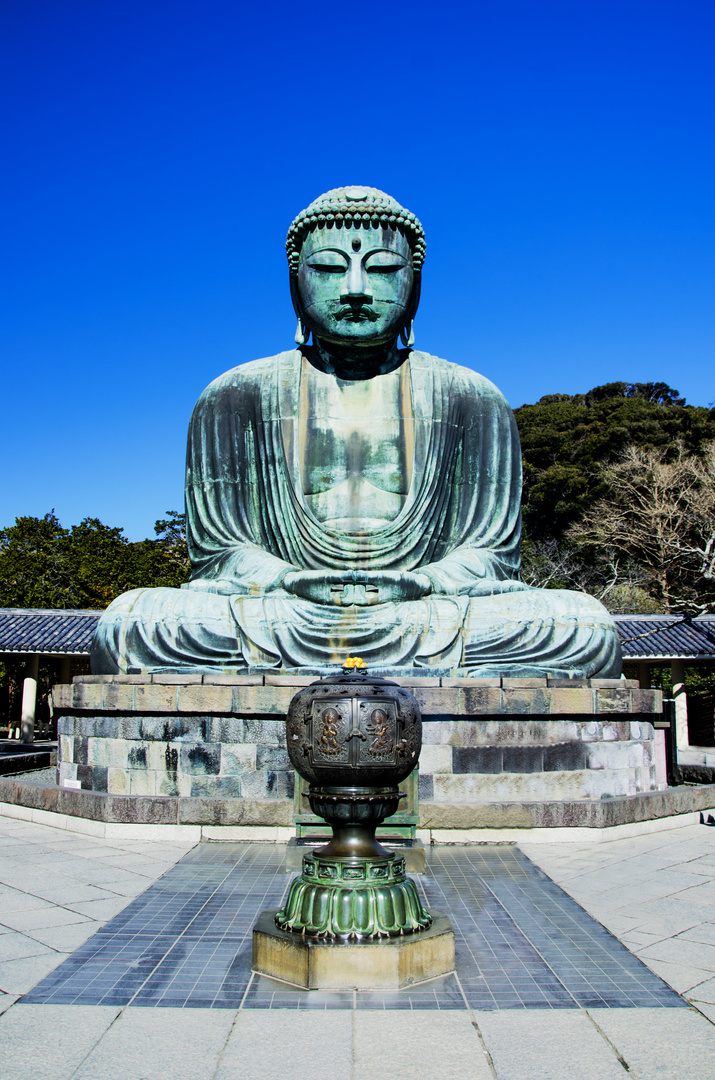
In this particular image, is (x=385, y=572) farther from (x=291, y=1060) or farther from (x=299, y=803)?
(x=291, y=1060)

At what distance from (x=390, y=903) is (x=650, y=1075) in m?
1.04

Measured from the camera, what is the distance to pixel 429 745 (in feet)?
19.7

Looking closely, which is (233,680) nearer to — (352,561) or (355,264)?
(352,561)

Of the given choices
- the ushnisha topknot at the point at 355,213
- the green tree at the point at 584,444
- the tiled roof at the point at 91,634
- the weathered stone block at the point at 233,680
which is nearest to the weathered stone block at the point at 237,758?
the weathered stone block at the point at 233,680

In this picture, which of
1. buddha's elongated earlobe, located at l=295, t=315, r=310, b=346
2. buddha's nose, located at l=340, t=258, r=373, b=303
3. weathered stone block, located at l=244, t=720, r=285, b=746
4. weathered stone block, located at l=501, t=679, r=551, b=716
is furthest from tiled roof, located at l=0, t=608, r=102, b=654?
weathered stone block, located at l=501, t=679, r=551, b=716

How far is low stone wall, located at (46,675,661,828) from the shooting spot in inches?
234

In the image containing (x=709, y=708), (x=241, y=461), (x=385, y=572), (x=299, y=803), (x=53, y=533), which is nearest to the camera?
(x=299, y=803)

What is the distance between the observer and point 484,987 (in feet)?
10.1

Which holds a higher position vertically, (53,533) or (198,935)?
Result: (53,533)

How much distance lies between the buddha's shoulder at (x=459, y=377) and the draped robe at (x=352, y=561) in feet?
0.05

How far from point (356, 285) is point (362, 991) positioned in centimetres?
630

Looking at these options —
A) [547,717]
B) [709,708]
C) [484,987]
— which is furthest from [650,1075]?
[709,708]

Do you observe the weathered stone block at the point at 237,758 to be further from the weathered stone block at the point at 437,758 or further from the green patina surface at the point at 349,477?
the weathered stone block at the point at 437,758

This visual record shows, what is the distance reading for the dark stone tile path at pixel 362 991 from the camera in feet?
9.75
